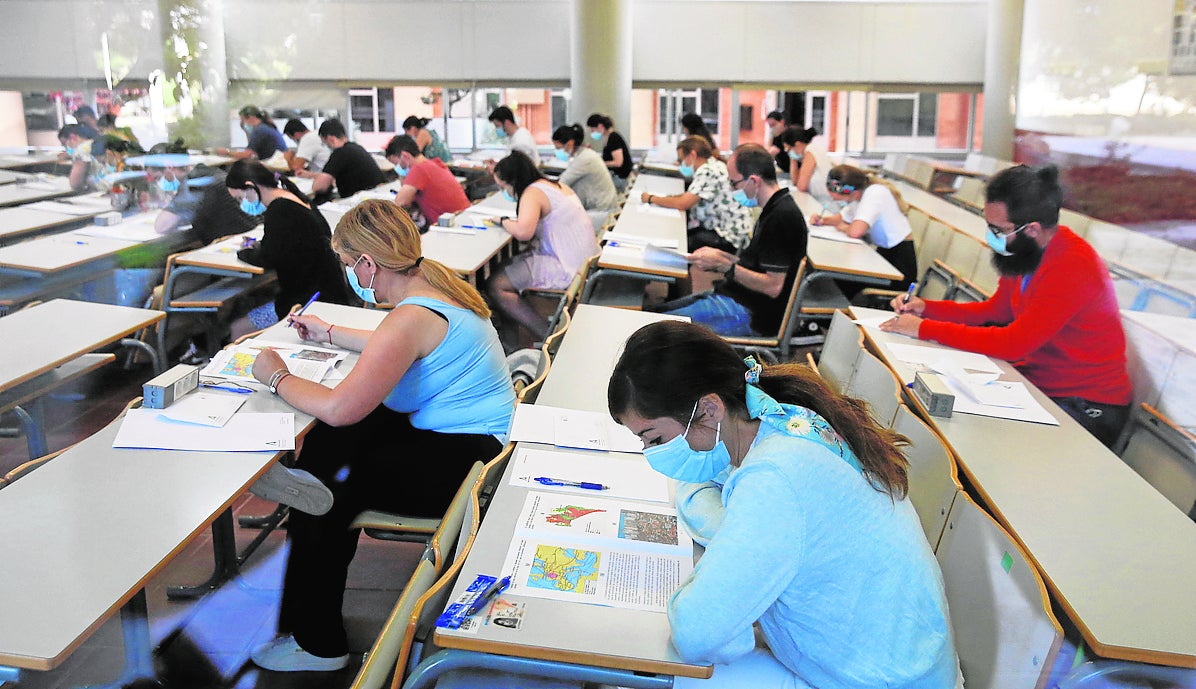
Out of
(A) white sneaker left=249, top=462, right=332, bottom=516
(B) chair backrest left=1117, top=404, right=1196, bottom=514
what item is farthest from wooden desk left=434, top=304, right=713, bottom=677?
(B) chair backrest left=1117, top=404, right=1196, bottom=514

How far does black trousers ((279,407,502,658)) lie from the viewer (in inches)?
97.7

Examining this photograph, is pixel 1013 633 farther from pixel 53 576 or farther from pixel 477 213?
pixel 477 213

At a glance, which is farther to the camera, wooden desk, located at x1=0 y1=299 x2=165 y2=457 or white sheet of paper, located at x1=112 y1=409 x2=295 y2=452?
wooden desk, located at x1=0 y1=299 x2=165 y2=457

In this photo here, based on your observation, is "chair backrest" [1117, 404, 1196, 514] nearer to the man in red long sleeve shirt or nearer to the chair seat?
the man in red long sleeve shirt

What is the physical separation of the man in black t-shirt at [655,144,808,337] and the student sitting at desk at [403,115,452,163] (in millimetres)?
6023

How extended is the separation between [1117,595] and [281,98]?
10404 mm

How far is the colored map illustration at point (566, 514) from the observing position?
1938 millimetres

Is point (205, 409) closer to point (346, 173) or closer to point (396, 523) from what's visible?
point (396, 523)

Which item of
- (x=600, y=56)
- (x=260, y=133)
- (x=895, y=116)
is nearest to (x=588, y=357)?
(x=260, y=133)

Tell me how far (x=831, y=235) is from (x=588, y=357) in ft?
10.2

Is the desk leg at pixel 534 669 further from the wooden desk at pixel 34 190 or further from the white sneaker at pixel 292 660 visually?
the wooden desk at pixel 34 190

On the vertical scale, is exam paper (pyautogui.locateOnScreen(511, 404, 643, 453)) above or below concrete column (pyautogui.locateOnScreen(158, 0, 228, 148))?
below

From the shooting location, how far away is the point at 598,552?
6.00 ft

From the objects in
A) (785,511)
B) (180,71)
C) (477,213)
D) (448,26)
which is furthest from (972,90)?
(785,511)
